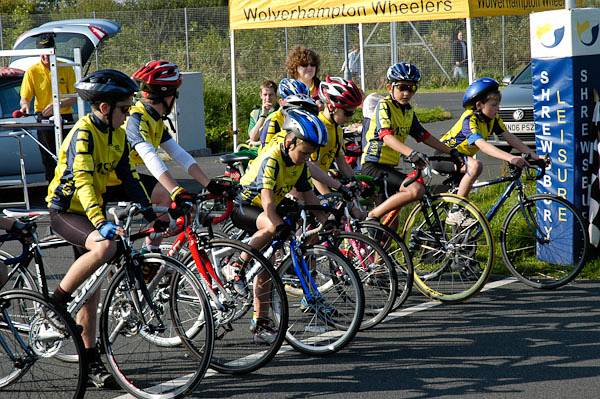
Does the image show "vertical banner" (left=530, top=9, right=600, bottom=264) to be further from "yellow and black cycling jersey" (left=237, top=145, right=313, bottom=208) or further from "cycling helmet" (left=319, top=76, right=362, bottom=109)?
"yellow and black cycling jersey" (left=237, top=145, right=313, bottom=208)

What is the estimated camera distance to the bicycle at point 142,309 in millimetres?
6239

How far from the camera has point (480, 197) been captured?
11703 mm

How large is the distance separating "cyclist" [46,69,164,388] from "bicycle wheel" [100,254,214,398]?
185mm

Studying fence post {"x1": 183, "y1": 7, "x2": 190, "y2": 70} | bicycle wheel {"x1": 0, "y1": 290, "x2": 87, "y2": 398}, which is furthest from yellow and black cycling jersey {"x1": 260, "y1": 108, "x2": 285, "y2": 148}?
fence post {"x1": 183, "y1": 7, "x2": 190, "y2": 70}

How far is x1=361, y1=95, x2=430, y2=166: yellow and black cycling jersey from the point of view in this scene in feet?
30.4

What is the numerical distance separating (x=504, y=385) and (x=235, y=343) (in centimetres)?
192

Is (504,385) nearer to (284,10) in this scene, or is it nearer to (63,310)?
(63,310)

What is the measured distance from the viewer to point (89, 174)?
6.43m

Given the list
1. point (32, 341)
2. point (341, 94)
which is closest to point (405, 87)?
point (341, 94)

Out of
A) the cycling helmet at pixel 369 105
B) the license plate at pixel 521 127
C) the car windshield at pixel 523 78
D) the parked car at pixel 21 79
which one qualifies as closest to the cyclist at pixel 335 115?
the cycling helmet at pixel 369 105

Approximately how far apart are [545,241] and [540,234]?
2.9 inches

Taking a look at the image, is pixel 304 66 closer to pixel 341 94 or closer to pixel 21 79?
pixel 341 94

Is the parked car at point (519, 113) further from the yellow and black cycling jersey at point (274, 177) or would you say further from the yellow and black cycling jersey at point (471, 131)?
the yellow and black cycling jersey at point (274, 177)

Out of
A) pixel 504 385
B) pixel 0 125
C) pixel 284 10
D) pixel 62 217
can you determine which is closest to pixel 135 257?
pixel 62 217
